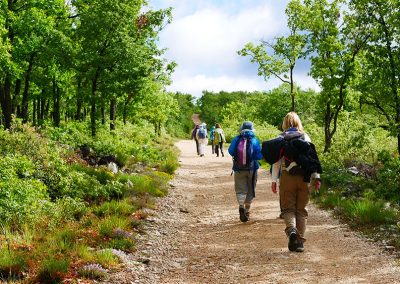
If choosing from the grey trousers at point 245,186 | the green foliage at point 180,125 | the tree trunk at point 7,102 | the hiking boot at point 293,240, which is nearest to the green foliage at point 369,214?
the grey trousers at point 245,186

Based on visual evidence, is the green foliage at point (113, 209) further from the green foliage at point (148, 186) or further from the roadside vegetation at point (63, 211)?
the green foliage at point (148, 186)

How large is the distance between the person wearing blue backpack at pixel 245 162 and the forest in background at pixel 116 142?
223 centimetres

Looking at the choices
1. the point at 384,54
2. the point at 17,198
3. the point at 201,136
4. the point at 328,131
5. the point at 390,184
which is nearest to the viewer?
the point at 17,198

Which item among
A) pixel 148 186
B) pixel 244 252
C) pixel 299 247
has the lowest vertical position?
pixel 244 252

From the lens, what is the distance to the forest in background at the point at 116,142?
7.59 metres

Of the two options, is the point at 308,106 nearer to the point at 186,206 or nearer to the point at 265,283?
the point at 186,206

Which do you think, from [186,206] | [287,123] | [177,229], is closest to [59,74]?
[186,206]

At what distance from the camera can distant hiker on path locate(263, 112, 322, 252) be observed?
7.07 meters

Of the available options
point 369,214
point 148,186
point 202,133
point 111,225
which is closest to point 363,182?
point 369,214

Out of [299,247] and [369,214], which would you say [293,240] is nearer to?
[299,247]

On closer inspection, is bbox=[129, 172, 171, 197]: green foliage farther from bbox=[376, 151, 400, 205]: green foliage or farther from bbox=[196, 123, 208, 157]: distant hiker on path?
bbox=[196, 123, 208, 157]: distant hiker on path

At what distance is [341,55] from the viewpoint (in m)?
18.6

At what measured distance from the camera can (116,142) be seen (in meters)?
17.7

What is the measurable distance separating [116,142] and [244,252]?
442 inches
